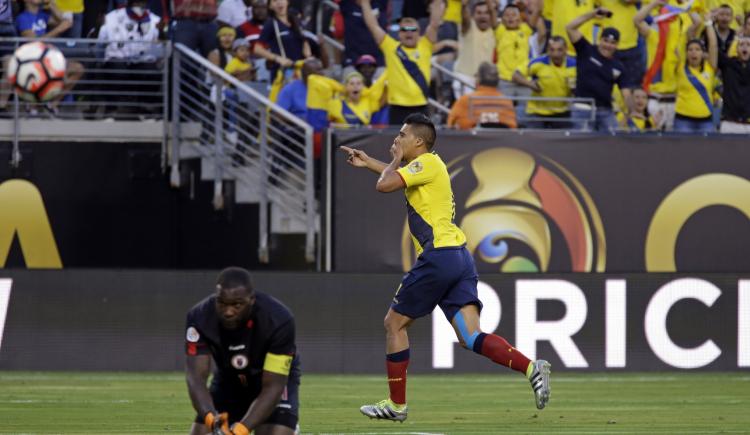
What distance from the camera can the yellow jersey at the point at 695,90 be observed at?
19.8 m

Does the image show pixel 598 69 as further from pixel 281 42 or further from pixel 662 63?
pixel 281 42

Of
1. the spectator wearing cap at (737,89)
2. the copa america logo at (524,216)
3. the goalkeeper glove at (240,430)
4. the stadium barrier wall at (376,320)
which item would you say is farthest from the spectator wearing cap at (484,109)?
the goalkeeper glove at (240,430)

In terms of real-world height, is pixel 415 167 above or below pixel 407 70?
above

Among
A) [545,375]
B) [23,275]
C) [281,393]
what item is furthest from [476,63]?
[281,393]

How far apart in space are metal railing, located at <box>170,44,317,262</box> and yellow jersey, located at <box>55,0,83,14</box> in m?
1.46

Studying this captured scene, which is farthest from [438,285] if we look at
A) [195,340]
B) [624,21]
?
[624,21]

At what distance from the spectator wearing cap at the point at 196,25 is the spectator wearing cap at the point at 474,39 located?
3.48 metres

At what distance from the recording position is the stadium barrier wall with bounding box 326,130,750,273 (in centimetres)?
1933

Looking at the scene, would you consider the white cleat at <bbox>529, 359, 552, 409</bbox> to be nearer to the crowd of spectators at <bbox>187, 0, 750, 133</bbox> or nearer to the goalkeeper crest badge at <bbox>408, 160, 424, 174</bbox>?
the goalkeeper crest badge at <bbox>408, 160, 424, 174</bbox>

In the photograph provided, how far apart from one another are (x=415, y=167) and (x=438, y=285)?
0.95 metres

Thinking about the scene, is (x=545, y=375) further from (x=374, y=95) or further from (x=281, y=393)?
(x=374, y=95)

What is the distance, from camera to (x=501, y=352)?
38.4 feet

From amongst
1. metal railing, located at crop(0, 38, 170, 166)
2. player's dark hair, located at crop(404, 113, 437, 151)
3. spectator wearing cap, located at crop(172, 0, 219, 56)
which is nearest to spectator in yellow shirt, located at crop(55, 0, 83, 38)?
metal railing, located at crop(0, 38, 170, 166)

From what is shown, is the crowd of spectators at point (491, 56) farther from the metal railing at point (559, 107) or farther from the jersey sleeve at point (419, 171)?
the jersey sleeve at point (419, 171)
